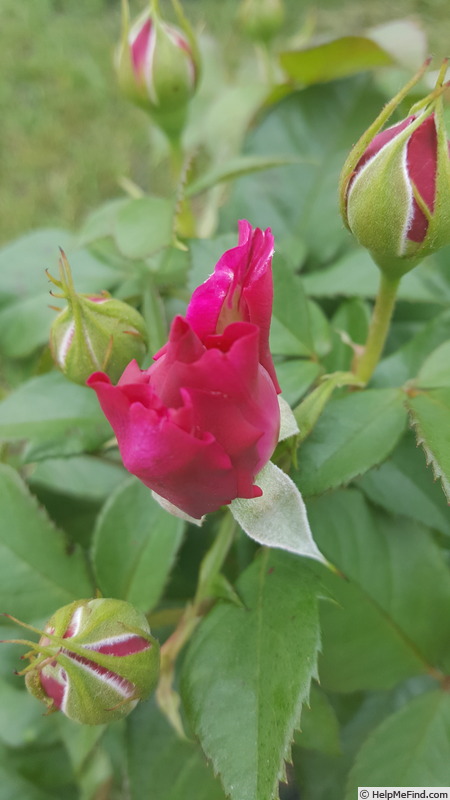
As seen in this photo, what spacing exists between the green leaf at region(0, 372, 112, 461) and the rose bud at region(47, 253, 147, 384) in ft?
0.23

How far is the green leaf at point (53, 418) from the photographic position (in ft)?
1.73

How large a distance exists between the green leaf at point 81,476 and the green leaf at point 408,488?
0.79 ft

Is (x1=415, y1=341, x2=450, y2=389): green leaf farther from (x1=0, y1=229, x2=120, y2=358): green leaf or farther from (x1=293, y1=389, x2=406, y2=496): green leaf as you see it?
(x1=0, y1=229, x2=120, y2=358): green leaf

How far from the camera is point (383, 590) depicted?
55 cm

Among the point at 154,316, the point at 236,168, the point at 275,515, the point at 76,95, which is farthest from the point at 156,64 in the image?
the point at 76,95

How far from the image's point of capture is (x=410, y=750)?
516 mm

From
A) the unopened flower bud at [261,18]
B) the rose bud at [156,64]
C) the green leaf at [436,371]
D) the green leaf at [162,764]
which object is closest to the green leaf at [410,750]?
the green leaf at [162,764]

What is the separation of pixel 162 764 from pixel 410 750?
0.59 ft

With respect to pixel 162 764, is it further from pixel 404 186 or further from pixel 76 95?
pixel 76 95

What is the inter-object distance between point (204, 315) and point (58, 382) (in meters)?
0.26

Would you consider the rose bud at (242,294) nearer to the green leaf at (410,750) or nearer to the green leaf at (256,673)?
the green leaf at (256,673)

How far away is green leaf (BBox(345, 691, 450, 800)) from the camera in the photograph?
1.66 feet

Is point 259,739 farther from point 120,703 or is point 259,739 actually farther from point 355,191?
point 355,191

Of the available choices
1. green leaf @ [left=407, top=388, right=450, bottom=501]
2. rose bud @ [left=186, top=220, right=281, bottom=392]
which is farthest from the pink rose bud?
green leaf @ [left=407, top=388, right=450, bottom=501]
